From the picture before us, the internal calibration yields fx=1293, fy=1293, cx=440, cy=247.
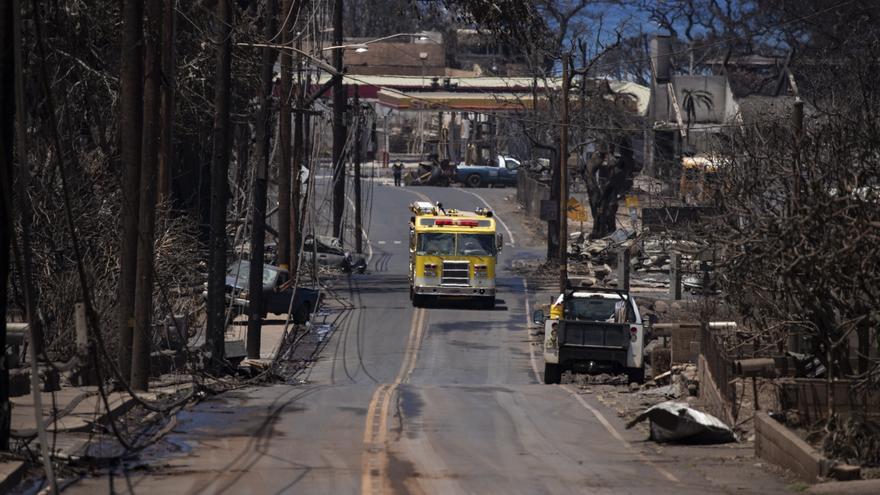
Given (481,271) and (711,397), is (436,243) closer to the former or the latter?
(481,271)

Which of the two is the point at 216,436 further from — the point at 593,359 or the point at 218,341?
the point at 593,359

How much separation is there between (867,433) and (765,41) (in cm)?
7619

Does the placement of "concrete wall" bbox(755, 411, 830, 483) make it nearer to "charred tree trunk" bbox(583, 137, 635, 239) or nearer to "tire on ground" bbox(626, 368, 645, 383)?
"tire on ground" bbox(626, 368, 645, 383)

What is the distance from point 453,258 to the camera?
135 feet

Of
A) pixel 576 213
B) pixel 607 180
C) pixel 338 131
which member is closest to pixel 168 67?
pixel 338 131

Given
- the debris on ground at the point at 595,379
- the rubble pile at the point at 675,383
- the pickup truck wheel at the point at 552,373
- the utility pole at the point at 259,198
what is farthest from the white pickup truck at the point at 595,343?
the utility pole at the point at 259,198

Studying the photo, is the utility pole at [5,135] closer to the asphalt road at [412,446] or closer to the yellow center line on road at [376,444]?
the asphalt road at [412,446]

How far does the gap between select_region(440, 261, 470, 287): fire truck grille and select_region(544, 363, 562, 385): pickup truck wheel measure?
552 inches

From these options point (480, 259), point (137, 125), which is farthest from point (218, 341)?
point (480, 259)

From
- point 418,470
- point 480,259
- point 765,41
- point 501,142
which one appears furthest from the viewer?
point 501,142

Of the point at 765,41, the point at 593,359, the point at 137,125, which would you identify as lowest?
the point at 593,359

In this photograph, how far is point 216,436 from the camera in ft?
52.4

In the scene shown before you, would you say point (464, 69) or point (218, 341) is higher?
point (464, 69)

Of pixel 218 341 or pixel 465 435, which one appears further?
pixel 218 341
